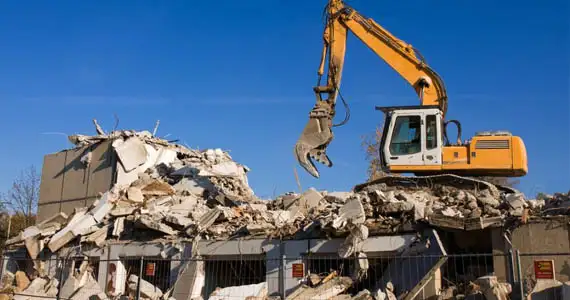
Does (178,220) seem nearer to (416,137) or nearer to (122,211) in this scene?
(122,211)

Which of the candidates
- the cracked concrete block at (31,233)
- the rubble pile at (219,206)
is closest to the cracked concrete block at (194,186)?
the rubble pile at (219,206)

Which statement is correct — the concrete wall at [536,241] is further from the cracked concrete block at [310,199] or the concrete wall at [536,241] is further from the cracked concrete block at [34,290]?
the cracked concrete block at [34,290]

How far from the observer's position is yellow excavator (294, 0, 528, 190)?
12555 millimetres

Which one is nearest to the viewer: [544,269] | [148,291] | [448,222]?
[544,269]

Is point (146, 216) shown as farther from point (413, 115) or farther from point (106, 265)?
point (413, 115)

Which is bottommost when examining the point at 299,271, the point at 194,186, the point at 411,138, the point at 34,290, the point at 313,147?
the point at 34,290

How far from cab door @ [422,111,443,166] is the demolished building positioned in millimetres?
526

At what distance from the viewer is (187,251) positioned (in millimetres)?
12562

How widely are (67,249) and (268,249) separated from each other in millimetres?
6203

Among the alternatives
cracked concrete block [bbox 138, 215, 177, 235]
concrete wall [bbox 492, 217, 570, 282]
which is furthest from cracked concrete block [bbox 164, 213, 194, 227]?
concrete wall [bbox 492, 217, 570, 282]

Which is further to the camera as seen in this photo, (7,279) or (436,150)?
(7,279)

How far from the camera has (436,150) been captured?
41.1 feet

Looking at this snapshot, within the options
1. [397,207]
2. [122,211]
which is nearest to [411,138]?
[397,207]

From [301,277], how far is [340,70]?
19.9 feet
